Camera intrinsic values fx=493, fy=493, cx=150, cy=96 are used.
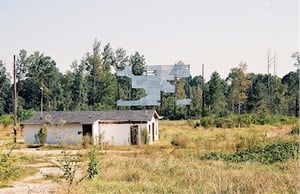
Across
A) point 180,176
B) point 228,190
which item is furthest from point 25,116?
point 228,190

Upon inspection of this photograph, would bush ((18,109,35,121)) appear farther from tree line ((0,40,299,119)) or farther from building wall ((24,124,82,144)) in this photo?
building wall ((24,124,82,144))

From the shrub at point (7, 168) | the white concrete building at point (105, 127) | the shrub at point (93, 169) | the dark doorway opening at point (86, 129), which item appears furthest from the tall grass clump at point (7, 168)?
the dark doorway opening at point (86, 129)

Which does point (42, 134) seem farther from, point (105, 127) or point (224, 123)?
point (224, 123)

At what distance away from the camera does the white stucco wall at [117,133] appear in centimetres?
3312

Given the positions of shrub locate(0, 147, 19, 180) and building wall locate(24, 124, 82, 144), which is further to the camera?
building wall locate(24, 124, 82, 144)

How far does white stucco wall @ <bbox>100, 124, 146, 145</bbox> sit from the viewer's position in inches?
1304

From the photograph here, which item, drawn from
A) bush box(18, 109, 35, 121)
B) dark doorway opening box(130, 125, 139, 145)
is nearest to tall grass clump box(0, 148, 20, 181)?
dark doorway opening box(130, 125, 139, 145)

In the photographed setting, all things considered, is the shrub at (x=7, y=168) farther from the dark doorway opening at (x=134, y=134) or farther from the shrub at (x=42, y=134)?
the dark doorway opening at (x=134, y=134)

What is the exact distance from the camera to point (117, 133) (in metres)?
33.6

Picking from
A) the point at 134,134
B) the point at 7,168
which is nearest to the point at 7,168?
the point at 7,168

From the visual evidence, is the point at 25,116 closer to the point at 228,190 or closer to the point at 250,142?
the point at 250,142

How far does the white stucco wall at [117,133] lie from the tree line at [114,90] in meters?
19.1

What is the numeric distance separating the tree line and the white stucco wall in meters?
19.1

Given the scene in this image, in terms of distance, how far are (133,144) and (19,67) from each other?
143 feet
